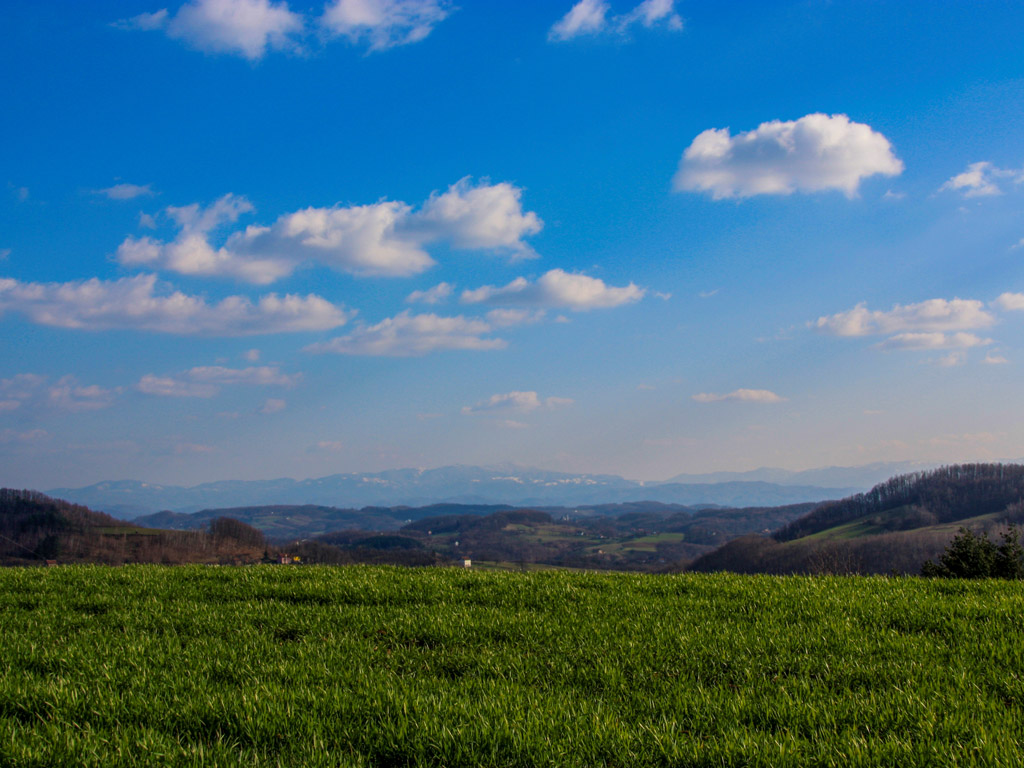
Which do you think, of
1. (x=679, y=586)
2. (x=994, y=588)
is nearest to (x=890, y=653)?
(x=679, y=586)

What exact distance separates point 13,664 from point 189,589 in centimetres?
451

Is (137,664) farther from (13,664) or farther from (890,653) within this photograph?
(890,653)

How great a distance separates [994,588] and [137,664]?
13596mm

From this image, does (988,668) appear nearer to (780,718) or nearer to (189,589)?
(780,718)

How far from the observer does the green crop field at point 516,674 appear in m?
5.36

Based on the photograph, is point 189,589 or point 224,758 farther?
point 189,589

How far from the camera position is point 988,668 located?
7.26 metres

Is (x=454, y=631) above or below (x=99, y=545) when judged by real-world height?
above

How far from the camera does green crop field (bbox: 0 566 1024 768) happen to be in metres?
5.36

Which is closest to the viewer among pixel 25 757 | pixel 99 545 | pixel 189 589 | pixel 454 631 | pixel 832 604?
pixel 25 757

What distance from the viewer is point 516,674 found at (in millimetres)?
7418

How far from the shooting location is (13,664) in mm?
7762

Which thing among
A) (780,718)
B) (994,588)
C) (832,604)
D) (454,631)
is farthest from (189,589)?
(994,588)

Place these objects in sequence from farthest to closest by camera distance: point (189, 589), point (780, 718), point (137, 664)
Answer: point (189, 589), point (137, 664), point (780, 718)
